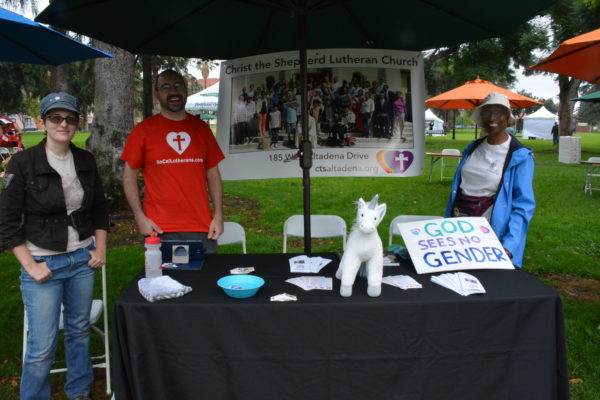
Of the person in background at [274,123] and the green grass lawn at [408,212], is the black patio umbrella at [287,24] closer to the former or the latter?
the person in background at [274,123]

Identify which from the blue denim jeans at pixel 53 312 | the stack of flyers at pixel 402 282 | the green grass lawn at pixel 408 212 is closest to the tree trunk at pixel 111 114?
the green grass lawn at pixel 408 212

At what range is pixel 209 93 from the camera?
12016mm

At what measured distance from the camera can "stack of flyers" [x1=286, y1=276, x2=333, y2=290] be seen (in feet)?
6.51

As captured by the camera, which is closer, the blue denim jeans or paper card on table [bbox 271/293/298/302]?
paper card on table [bbox 271/293/298/302]

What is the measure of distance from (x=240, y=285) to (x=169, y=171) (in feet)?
3.48

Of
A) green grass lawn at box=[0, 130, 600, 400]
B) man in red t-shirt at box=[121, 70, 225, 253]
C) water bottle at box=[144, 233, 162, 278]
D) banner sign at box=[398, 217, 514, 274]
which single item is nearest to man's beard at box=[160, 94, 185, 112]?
man in red t-shirt at box=[121, 70, 225, 253]

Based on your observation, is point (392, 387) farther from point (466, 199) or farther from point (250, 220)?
point (250, 220)

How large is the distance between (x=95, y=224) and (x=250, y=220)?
4388mm

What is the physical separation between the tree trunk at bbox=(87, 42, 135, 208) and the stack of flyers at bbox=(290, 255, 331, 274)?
503cm

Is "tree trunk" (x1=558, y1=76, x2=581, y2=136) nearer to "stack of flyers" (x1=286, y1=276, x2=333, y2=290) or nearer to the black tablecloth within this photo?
the black tablecloth

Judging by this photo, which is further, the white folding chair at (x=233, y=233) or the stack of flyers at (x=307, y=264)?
the white folding chair at (x=233, y=233)

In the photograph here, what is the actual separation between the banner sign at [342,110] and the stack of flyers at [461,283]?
1.47 metres

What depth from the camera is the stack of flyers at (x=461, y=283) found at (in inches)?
73.9

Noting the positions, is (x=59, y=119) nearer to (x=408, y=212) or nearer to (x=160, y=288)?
(x=160, y=288)
